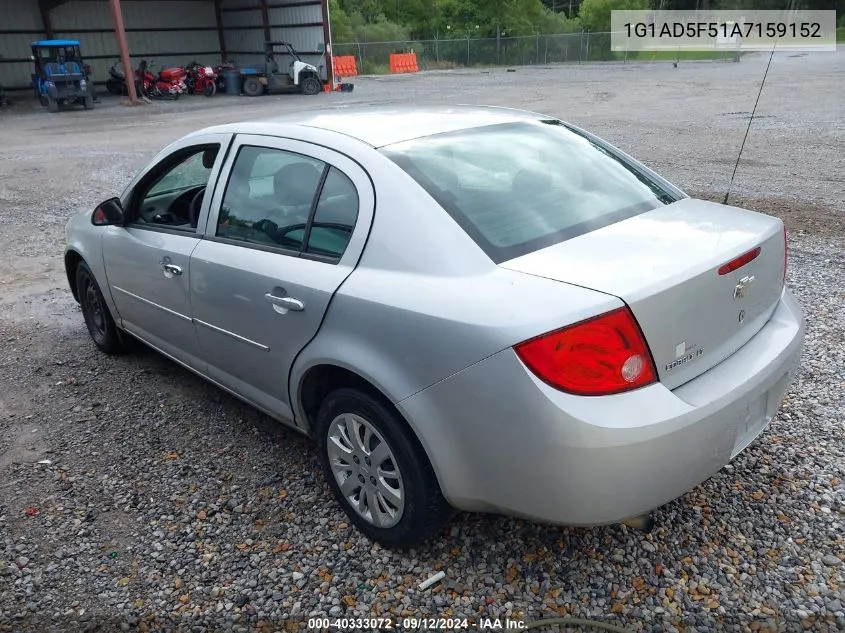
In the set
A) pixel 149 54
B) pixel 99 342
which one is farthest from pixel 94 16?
pixel 99 342

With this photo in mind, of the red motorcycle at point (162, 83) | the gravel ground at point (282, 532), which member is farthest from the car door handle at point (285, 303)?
the red motorcycle at point (162, 83)

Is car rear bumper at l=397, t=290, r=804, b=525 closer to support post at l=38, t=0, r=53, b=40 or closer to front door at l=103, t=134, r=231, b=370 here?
front door at l=103, t=134, r=231, b=370

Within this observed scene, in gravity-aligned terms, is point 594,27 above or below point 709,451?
above

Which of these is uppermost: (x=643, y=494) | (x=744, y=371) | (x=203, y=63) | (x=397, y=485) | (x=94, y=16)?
(x=94, y=16)

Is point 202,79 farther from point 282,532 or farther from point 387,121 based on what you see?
point 282,532

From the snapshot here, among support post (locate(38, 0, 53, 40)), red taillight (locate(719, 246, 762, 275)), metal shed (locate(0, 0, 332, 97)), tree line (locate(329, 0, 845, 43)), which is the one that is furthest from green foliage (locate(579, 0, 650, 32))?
red taillight (locate(719, 246, 762, 275))

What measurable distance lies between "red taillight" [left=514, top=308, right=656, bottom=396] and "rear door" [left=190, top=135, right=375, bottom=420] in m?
0.88

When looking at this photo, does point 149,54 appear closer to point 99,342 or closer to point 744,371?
point 99,342

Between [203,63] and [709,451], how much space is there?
1291 inches

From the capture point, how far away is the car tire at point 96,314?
4.56 m

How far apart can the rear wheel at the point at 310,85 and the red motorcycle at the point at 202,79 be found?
3.65 meters

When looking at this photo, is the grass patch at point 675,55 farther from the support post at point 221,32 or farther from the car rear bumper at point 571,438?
the car rear bumper at point 571,438

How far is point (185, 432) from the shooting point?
3.76 m

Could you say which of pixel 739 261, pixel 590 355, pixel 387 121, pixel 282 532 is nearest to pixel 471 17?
pixel 387 121
